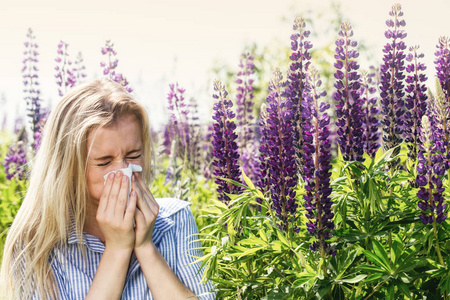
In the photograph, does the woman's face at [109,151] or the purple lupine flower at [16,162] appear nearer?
the woman's face at [109,151]

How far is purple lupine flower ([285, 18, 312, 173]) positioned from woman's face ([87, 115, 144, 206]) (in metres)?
0.75

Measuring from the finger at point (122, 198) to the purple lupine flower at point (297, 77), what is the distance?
0.76 meters

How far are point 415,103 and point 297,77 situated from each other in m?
0.59

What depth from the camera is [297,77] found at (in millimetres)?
2391

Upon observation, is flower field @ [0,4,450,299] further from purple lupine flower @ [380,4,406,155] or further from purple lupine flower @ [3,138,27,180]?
purple lupine flower @ [3,138,27,180]

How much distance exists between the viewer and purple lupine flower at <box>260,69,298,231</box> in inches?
82.5

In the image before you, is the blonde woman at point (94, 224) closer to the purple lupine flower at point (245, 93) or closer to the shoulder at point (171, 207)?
the shoulder at point (171, 207)

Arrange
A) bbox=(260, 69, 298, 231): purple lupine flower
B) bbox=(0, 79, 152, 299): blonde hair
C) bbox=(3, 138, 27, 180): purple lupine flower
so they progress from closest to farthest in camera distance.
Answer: bbox=(260, 69, 298, 231): purple lupine flower → bbox=(0, 79, 152, 299): blonde hair → bbox=(3, 138, 27, 180): purple lupine flower

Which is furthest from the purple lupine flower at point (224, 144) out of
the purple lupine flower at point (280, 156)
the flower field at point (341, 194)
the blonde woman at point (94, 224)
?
the blonde woman at point (94, 224)

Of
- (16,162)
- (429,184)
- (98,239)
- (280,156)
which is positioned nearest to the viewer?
(429,184)

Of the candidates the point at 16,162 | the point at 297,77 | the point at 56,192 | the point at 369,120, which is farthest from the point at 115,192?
the point at 16,162

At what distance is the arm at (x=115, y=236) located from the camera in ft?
7.21

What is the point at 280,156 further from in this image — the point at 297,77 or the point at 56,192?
the point at 56,192

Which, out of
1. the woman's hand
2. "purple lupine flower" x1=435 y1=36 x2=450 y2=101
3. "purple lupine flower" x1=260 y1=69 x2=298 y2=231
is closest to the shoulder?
the woman's hand
